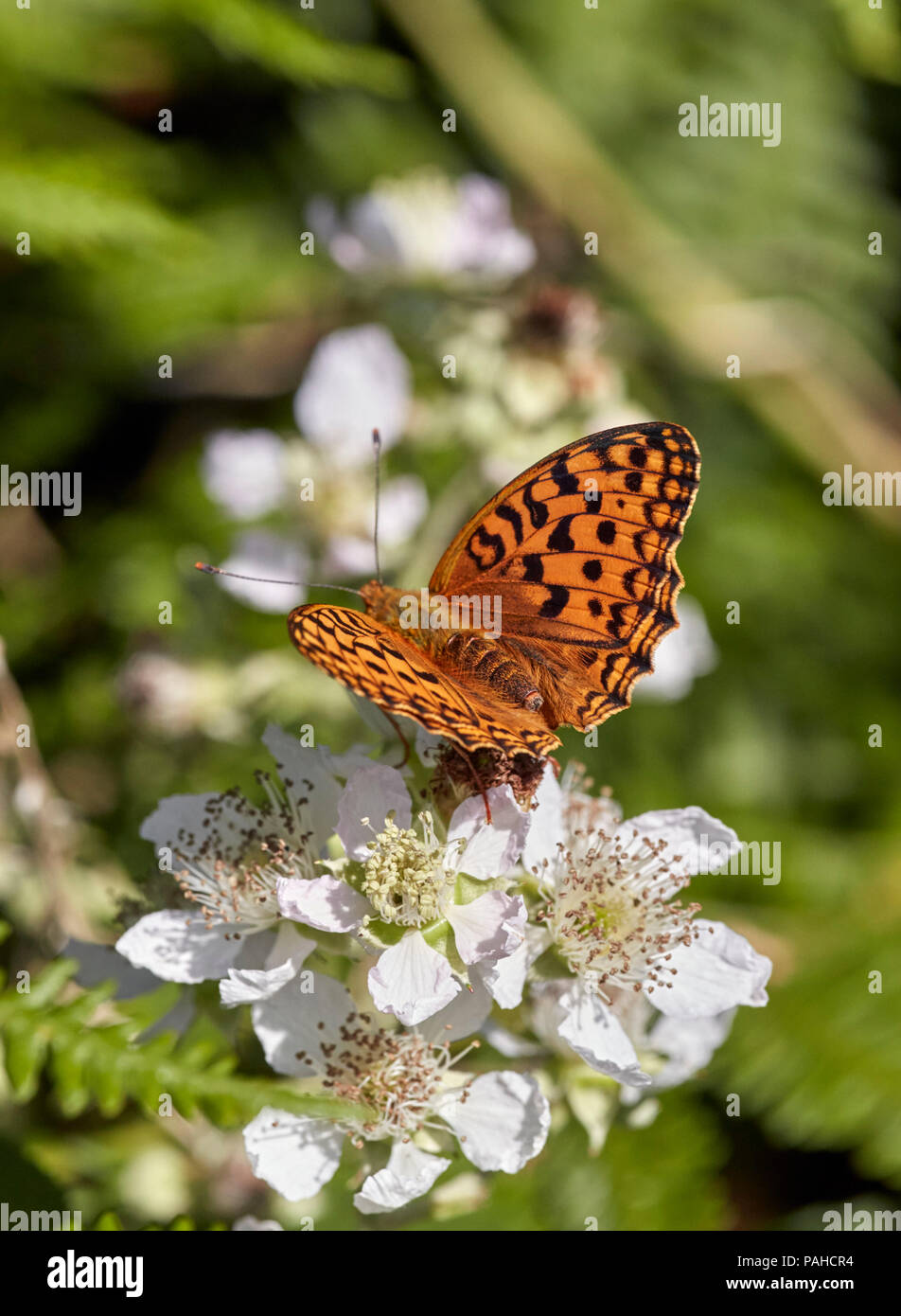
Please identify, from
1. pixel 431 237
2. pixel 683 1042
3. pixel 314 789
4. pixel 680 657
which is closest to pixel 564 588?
pixel 314 789

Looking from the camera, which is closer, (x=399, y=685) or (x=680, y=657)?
(x=399, y=685)

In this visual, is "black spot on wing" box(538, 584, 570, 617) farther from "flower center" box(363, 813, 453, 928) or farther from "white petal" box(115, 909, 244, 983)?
"white petal" box(115, 909, 244, 983)

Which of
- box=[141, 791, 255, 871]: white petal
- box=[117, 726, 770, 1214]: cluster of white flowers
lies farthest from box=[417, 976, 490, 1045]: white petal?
box=[141, 791, 255, 871]: white petal

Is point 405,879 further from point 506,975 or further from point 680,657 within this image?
point 680,657

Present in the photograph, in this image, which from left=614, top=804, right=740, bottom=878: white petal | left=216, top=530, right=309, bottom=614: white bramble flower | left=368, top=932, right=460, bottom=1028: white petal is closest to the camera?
left=368, top=932, right=460, bottom=1028: white petal

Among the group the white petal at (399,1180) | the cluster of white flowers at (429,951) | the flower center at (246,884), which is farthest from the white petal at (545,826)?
the white petal at (399,1180)
